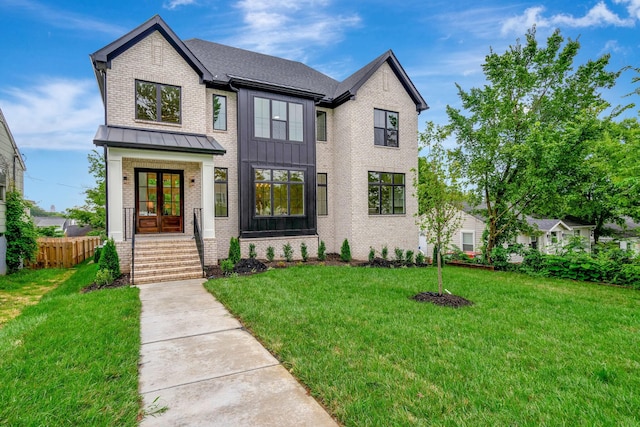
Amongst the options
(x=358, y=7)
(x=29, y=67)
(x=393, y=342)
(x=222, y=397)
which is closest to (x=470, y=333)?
(x=393, y=342)

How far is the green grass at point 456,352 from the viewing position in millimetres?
2594

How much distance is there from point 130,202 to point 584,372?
11.5 m

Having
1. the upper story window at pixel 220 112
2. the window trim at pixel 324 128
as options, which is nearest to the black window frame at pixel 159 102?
the upper story window at pixel 220 112

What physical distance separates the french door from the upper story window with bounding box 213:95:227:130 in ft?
7.28

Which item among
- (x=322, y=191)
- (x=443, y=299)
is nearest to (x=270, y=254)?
(x=322, y=191)

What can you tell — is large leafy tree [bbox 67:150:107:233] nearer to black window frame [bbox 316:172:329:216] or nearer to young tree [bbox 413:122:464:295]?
black window frame [bbox 316:172:329:216]

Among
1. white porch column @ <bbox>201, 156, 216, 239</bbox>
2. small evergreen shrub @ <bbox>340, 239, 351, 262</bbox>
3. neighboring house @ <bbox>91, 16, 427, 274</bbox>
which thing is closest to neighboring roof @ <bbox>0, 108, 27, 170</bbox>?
neighboring house @ <bbox>91, 16, 427, 274</bbox>

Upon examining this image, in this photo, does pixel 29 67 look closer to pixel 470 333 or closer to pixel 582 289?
pixel 470 333

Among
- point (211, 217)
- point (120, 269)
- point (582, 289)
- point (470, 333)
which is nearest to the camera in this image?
point (470, 333)

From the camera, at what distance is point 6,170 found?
12.3 meters

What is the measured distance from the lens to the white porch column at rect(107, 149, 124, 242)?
8.65m

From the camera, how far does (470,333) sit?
4391 millimetres

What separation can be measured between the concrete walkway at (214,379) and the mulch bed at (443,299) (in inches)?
144

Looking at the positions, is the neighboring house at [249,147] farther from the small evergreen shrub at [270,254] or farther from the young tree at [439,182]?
the young tree at [439,182]
